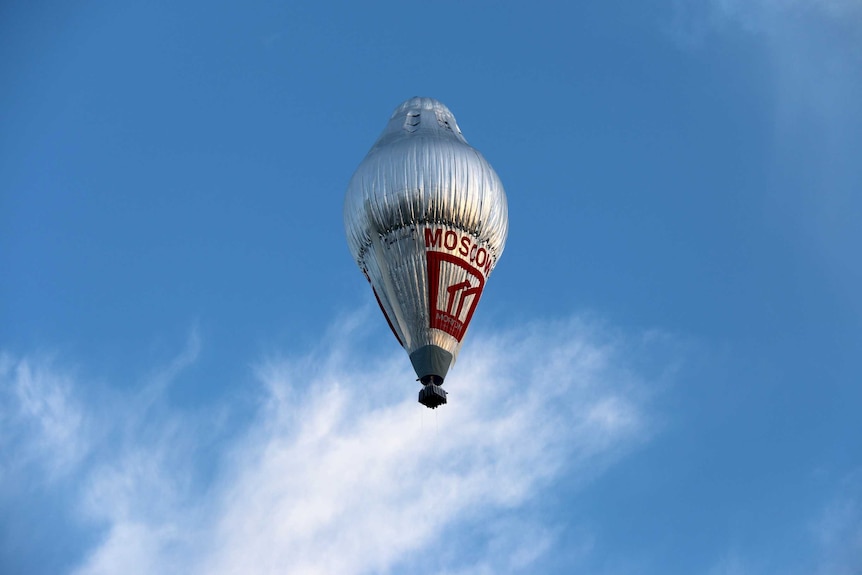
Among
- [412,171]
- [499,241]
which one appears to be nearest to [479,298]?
[499,241]

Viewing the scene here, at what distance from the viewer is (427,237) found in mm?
45000

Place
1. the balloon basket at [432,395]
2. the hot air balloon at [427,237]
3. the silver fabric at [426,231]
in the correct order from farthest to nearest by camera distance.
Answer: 1. the silver fabric at [426,231]
2. the hot air balloon at [427,237]
3. the balloon basket at [432,395]

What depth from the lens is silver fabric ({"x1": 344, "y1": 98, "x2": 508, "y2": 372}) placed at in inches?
1769

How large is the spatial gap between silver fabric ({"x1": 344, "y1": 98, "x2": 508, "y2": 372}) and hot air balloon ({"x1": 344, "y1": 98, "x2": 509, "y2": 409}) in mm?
34

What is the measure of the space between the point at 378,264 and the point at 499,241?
4578 millimetres

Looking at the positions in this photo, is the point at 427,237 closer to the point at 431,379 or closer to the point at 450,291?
the point at 450,291

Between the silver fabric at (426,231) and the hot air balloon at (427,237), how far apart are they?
3 centimetres

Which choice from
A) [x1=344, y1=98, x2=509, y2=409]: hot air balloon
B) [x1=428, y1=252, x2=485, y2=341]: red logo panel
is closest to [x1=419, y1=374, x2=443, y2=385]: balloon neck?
[x1=344, y1=98, x2=509, y2=409]: hot air balloon

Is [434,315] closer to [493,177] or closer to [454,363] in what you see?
[454,363]

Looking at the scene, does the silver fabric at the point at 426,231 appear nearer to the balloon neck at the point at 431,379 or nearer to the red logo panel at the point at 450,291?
the red logo panel at the point at 450,291

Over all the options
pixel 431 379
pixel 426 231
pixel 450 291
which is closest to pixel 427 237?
pixel 426 231

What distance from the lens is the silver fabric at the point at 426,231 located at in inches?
1769

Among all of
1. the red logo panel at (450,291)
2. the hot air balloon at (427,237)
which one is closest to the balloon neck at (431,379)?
the hot air balloon at (427,237)

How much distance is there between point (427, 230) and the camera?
148 ft
